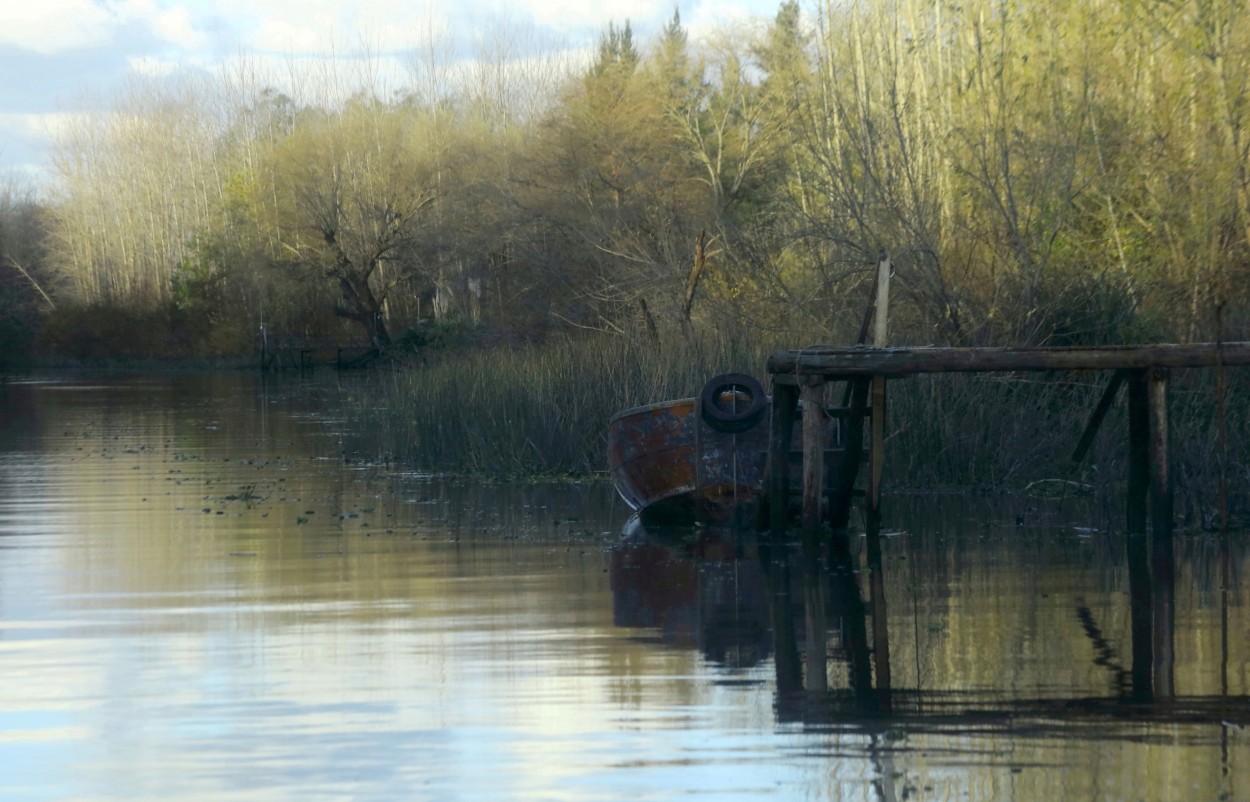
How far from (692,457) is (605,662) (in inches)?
232

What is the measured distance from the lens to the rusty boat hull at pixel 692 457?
44.8 feet

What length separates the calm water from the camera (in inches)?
235

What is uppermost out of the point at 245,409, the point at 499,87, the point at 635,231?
the point at 499,87

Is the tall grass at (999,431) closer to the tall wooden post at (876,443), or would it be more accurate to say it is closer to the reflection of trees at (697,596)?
the tall wooden post at (876,443)

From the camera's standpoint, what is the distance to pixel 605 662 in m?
7.97

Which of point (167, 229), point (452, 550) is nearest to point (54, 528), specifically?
point (452, 550)

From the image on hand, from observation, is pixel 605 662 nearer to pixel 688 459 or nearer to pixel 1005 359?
pixel 1005 359

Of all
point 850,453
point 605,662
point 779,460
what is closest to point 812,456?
point 779,460

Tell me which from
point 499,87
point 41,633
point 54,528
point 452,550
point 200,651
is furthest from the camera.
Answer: point 499,87

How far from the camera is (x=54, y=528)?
47.7 feet

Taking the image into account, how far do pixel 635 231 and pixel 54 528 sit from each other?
76.9ft

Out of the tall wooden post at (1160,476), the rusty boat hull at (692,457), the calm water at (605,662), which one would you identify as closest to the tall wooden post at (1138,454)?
the tall wooden post at (1160,476)

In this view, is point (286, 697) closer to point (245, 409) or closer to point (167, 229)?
point (245, 409)

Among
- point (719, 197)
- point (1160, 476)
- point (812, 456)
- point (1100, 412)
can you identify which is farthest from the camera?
point (719, 197)
